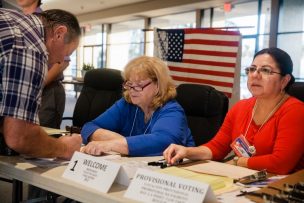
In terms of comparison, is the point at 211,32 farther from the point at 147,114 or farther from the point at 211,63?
the point at 147,114

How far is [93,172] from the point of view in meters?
1.17

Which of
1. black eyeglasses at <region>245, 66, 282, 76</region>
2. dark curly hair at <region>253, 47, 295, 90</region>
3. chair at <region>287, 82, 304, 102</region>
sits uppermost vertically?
dark curly hair at <region>253, 47, 295, 90</region>

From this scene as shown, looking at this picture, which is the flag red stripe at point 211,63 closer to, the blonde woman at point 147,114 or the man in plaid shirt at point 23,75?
the blonde woman at point 147,114

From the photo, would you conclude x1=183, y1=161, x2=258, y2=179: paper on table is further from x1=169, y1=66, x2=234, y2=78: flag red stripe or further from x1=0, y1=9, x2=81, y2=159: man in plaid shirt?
x1=169, y1=66, x2=234, y2=78: flag red stripe

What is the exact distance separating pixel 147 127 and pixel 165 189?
1053mm

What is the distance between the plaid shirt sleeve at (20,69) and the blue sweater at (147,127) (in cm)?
66

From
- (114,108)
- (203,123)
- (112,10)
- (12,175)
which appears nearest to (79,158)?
(12,175)

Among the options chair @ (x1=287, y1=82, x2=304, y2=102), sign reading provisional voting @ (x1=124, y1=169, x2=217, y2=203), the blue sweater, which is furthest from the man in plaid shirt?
chair @ (x1=287, y1=82, x2=304, y2=102)

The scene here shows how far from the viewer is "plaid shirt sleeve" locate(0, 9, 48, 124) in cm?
109

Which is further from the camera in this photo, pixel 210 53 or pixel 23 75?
pixel 210 53

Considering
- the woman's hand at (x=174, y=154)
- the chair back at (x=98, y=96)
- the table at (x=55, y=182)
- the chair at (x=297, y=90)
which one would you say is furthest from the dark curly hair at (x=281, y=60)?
the chair back at (x=98, y=96)

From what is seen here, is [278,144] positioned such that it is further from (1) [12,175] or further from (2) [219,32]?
(2) [219,32]

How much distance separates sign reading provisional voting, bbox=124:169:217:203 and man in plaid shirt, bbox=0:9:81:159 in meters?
0.40

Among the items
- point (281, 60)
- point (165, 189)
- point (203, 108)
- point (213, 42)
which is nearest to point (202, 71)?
point (213, 42)
